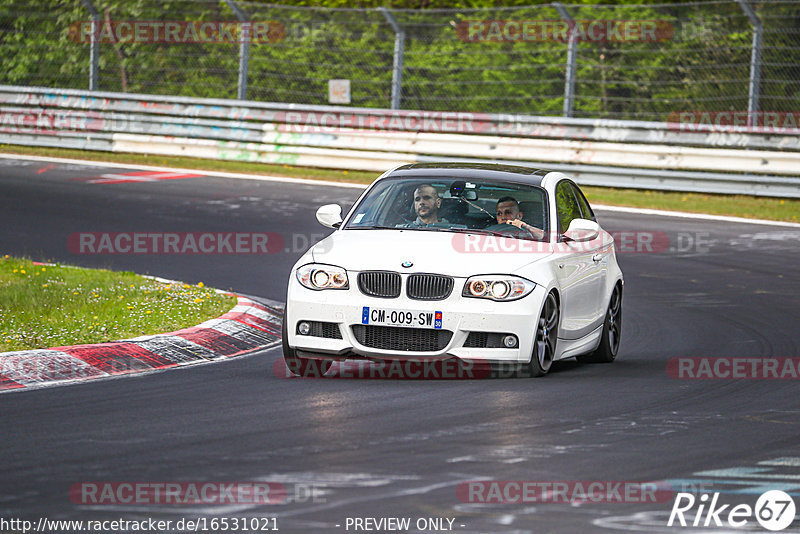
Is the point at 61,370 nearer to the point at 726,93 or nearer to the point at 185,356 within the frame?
the point at 185,356

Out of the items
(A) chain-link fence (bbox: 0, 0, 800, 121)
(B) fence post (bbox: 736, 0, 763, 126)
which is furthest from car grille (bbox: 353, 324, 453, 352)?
(B) fence post (bbox: 736, 0, 763, 126)

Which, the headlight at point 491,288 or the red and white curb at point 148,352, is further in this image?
the headlight at point 491,288

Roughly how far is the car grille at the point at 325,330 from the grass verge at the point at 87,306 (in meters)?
1.63

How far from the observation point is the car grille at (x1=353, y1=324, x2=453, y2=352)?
8953mm

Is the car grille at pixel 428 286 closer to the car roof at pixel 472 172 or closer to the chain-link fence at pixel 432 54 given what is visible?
the car roof at pixel 472 172

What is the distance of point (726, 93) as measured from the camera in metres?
22.4

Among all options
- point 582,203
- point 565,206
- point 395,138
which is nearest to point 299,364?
point 565,206

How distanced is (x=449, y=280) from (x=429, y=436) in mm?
1927

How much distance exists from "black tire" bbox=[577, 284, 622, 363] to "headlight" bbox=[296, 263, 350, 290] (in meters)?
2.51

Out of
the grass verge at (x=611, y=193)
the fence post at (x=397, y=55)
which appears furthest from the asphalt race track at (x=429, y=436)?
the fence post at (x=397, y=55)

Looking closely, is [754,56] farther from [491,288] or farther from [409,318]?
[409,318]

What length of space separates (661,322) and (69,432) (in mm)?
6661

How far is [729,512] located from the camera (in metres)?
5.90

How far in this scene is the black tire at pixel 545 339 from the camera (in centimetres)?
922
